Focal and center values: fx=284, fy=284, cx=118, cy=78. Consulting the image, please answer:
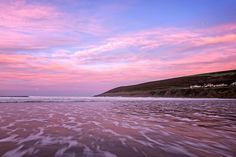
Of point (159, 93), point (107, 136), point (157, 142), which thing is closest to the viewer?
point (157, 142)

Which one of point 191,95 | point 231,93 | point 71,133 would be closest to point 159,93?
point 191,95

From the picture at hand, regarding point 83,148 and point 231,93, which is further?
point 231,93

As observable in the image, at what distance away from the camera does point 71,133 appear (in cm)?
1173

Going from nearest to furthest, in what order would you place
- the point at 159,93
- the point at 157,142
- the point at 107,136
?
the point at 157,142 < the point at 107,136 < the point at 159,93

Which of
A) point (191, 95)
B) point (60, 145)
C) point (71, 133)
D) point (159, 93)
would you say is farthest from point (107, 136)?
point (159, 93)

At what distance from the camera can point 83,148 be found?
28.3ft

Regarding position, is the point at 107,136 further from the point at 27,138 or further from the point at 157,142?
the point at 27,138

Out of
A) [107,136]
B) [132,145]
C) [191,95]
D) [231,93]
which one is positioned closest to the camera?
[132,145]

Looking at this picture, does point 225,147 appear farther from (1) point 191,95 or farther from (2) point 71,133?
(1) point 191,95

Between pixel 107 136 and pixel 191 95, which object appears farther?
pixel 191 95

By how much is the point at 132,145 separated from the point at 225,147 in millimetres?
2955

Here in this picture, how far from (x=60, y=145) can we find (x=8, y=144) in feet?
5.40

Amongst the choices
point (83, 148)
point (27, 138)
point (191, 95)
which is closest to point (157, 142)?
point (83, 148)

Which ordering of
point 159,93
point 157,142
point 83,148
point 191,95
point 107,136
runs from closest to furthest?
1. point 83,148
2. point 157,142
3. point 107,136
4. point 191,95
5. point 159,93
